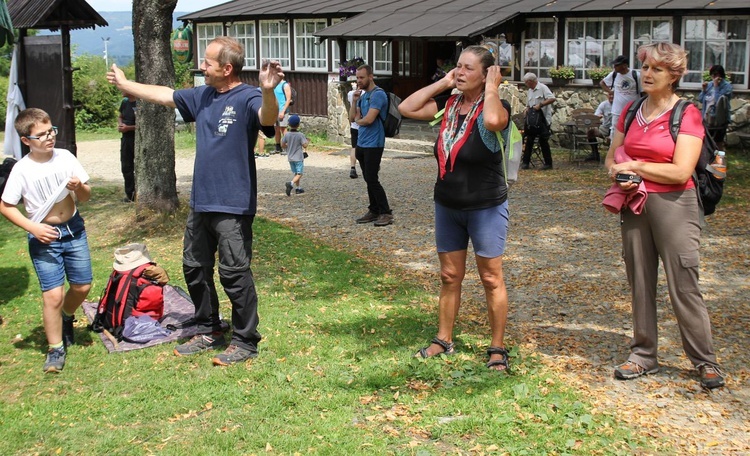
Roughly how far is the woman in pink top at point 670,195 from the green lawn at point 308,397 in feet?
2.85

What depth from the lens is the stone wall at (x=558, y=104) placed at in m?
17.1

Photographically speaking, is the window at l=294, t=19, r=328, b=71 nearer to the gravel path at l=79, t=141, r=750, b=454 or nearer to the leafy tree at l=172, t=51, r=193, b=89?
the gravel path at l=79, t=141, r=750, b=454

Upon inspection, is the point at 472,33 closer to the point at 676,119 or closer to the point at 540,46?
the point at 540,46

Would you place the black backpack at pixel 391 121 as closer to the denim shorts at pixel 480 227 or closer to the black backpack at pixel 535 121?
the denim shorts at pixel 480 227

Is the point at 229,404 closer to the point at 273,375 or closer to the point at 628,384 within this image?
the point at 273,375

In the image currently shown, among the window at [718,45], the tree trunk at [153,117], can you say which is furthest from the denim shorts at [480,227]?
the window at [718,45]

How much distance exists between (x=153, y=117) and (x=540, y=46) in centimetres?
1170

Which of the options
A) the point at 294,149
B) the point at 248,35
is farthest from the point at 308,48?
the point at 294,149

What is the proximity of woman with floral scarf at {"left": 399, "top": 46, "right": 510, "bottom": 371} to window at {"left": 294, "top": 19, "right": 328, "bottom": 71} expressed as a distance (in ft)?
62.1

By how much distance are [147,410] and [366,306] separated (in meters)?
2.55

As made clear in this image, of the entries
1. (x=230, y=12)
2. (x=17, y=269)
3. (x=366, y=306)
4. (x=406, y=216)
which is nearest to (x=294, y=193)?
(x=406, y=216)

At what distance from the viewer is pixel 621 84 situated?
15.0 meters

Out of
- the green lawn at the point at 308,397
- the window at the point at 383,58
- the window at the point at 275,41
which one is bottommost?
the green lawn at the point at 308,397

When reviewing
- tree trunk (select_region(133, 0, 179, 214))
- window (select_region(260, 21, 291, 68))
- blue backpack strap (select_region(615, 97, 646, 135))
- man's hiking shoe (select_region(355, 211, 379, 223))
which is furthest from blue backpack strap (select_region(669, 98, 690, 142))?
window (select_region(260, 21, 291, 68))
